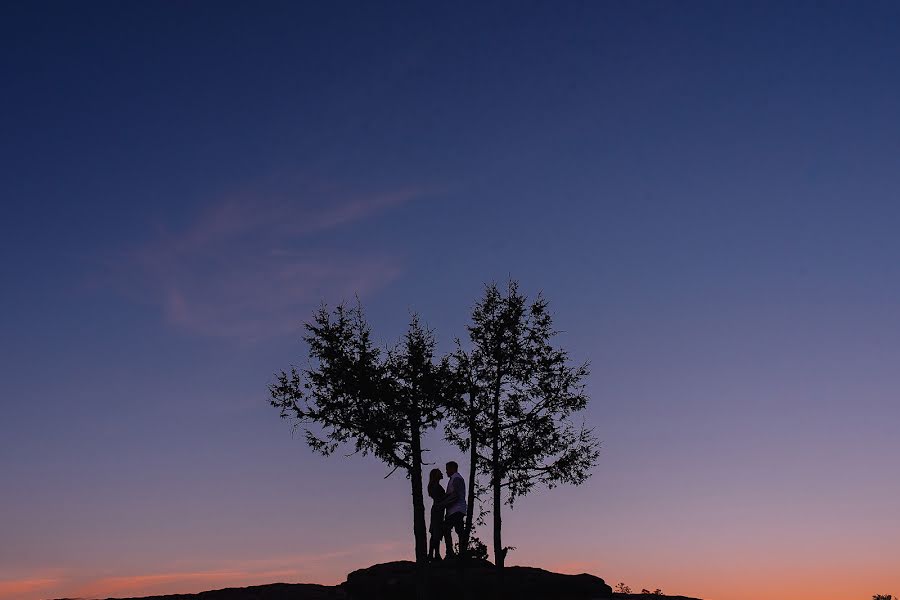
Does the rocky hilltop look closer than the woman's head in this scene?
Yes

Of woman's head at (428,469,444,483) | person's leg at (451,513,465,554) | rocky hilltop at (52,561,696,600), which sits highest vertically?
woman's head at (428,469,444,483)

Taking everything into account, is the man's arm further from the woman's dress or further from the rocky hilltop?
the rocky hilltop

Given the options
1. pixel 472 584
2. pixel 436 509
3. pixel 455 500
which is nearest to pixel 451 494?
pixel 455 500

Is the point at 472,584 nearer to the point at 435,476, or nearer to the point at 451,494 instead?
the point at 451,494

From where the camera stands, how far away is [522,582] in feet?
105

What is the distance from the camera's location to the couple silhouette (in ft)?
103

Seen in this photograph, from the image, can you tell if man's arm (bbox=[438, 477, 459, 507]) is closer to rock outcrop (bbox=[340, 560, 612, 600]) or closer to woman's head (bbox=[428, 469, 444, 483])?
woman's head (bbox=[428, 469, 444, 483])

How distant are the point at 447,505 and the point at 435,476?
1.18 metres

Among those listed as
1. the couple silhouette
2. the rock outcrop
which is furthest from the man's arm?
the rock outcrop

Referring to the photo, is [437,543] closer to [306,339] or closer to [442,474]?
[442,474]

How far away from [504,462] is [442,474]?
4369mm

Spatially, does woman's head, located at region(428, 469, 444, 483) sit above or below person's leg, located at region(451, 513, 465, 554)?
above

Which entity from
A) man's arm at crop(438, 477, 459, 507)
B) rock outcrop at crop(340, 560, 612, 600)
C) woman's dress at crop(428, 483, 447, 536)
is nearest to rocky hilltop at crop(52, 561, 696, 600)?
rock outcrop at crop(340, 560, 612, 600)

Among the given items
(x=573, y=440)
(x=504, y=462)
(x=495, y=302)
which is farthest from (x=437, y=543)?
(x=495, y=302)
